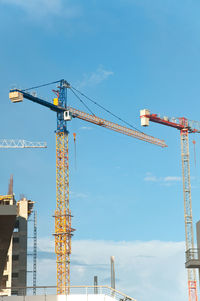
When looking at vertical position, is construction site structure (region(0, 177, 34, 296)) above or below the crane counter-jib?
below

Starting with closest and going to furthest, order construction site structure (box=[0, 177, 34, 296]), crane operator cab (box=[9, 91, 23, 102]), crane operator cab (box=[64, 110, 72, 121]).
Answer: construction site structure (box=[0, 177, 34, 296]) → crane operator cab (box=[9, 91, 23, 102]) → crane operator cab (box=[64, 110, 72, 121])

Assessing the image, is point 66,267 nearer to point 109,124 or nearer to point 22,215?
point 22,215

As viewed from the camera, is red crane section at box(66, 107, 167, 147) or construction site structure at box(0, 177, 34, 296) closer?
construction site structure at box(0, 177, 34, 296)

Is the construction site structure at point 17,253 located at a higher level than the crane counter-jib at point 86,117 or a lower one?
lower

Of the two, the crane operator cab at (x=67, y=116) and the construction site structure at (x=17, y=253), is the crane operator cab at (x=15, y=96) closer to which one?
the crane operator cab at (x=67, y=116)

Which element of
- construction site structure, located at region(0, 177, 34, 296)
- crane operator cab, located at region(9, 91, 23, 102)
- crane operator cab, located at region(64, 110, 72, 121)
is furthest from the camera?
crane operator cab, located at region(64, 110, 72, 121)

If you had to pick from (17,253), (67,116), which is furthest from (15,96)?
(17,253)

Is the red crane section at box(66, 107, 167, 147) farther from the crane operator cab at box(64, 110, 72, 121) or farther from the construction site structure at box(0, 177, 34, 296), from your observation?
the construction site structure at box(0, 177, 34, 296)

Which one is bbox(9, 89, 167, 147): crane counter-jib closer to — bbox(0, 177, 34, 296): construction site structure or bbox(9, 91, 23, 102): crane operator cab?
bbox(9, 91, 23, 102): crane operator cab

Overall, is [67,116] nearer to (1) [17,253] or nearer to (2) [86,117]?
(2) [86,117]

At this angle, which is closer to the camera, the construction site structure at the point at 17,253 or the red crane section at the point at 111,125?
the construction site structure at the point at 17,253

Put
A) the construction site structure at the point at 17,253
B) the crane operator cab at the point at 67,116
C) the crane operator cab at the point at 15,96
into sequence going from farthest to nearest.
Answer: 1. the crane operator cab at the point at 67,116
2. the crane operator cab at the point at 15,96
3. the construction site structure at the point at 17,253

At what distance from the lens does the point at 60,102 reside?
148 m

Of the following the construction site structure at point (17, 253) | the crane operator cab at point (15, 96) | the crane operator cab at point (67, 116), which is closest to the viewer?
the construction site structure at point (17, 253)
